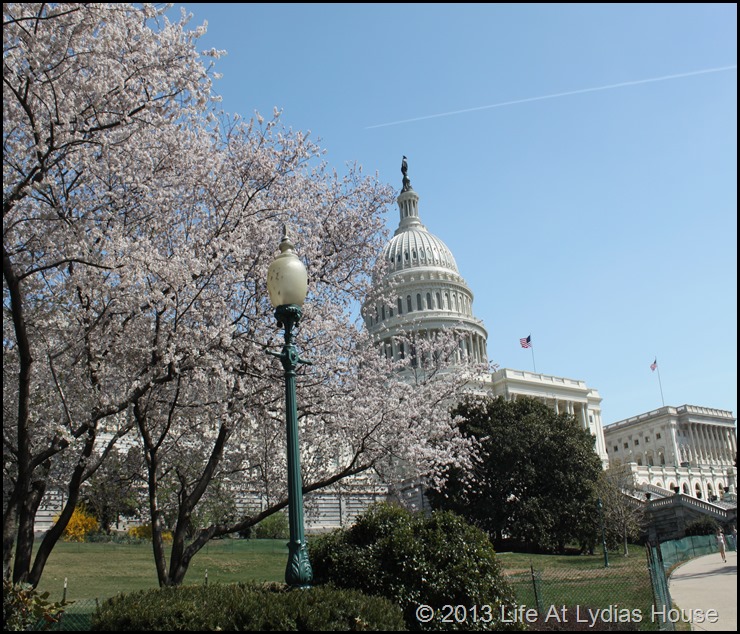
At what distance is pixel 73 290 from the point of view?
555 inches

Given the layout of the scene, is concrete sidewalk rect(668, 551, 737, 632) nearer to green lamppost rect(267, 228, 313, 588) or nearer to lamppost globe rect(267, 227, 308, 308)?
green lamppost rect(267, 228, 313, 588)

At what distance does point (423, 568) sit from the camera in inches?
474

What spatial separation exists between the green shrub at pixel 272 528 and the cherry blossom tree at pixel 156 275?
1120 inches

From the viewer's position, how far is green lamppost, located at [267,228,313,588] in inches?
359

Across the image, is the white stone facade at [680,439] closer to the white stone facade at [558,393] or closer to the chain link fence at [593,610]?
the white stone facade at [558,393]

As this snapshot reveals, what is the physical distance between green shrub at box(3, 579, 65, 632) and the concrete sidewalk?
410 inches

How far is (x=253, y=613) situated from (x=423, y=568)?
4154mm

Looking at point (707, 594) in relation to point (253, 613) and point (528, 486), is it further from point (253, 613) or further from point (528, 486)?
point (528, 486)

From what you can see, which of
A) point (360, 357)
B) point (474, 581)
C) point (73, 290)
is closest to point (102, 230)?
point (73, 290)

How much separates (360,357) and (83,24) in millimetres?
9590

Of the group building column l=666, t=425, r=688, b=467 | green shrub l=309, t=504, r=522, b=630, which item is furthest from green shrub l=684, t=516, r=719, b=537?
building column l=666, t=425, r=688, b=467

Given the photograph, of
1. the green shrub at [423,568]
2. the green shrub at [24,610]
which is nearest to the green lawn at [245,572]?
the green shrub at [423,568]

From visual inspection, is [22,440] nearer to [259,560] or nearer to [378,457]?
[378,457]

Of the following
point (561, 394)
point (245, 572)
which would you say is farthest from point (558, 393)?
point (245, 572)
